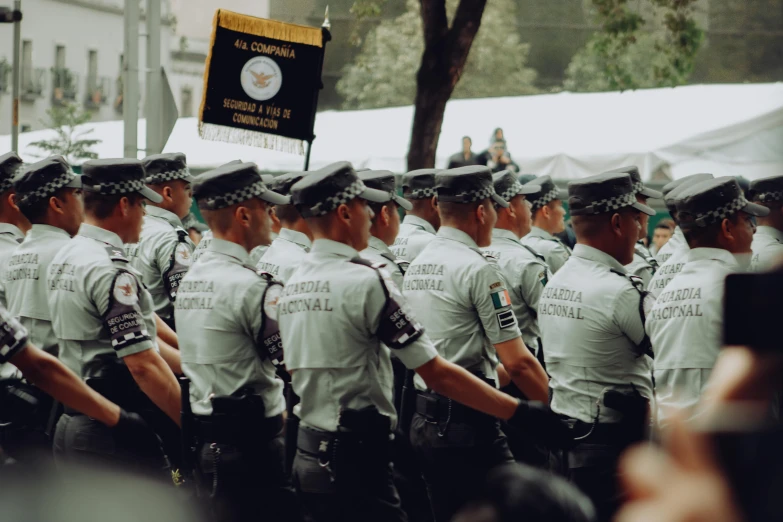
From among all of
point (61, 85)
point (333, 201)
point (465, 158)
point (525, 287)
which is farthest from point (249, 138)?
point (61, 85)

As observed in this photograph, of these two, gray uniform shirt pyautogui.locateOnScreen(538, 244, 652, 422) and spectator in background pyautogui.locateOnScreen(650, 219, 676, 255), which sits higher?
gray uniform shirt pyautogui.locateOnScreen(538, 244, 652, 422)

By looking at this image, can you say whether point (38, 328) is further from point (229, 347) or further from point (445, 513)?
point (445, 513)

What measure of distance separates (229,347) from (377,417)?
2.67 ft

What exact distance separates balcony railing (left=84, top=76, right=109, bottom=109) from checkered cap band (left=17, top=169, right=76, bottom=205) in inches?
2449

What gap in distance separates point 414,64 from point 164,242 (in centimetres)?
4363

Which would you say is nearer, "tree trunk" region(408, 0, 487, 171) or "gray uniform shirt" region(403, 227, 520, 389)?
"gray uniform shirt" region(403, 227, 520, 389)

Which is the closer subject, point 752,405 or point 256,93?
point 752,405

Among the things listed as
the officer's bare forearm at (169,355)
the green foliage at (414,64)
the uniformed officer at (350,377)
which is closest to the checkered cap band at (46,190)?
the officer's bare forearm at (169,355)

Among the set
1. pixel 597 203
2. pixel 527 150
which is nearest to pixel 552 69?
pixel 527 150

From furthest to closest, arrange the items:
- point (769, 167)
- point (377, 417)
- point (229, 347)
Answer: point (769, 167) < point (229, 347) < point (377, 417)

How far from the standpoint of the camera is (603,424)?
5246mm

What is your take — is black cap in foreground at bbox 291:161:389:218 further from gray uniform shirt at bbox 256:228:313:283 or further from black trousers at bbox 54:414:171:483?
gray uniform shirt at bbox 256:228:313:283

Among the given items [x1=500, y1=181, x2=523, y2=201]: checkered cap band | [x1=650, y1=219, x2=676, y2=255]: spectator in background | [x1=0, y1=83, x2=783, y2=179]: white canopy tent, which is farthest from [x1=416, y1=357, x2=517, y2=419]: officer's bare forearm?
[x1=0, y1=83, x2=783, y2=179]: white canopy tent

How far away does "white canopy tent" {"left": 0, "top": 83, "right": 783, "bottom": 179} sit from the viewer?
19328mm
